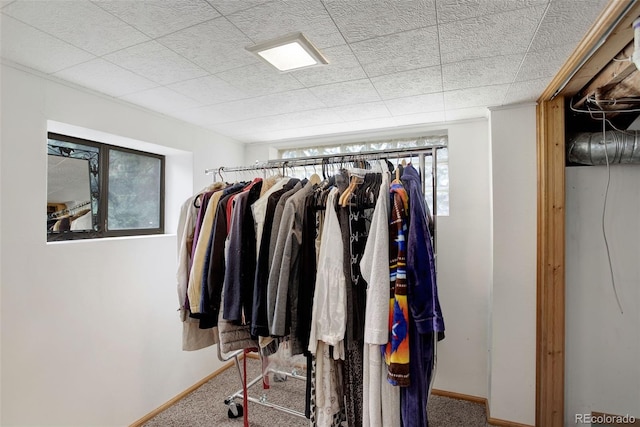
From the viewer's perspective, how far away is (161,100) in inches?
84.9

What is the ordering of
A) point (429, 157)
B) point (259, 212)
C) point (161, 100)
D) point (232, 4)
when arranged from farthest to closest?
point (429, 157) < point (161, 100) < point (259, 212) < point (232, 4)

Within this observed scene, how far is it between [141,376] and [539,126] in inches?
135

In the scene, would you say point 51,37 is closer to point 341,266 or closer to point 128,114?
point 128,114

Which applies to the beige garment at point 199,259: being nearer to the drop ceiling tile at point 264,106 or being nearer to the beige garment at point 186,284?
the beige garment at point 186,284

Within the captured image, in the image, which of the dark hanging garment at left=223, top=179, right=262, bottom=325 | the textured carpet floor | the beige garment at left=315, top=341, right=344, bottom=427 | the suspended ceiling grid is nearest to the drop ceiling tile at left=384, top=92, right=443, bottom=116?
the suspended ceiling grid

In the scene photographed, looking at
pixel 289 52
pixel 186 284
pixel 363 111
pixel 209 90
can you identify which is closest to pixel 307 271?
pixel 186 284

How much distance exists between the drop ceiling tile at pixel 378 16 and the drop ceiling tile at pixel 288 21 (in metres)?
0.05

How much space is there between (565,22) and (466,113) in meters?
1.22

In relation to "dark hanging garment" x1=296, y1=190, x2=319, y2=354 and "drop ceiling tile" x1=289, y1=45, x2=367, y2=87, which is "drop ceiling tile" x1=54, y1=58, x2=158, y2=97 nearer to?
"drop ceiling tile" x1=289, y1=45, x2=367, y2=87

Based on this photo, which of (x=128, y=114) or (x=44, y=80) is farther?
(x=128, y=114)

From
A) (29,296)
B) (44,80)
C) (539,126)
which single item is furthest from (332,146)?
(29,296)

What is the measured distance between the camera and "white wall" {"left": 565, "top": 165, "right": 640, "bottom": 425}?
207cm

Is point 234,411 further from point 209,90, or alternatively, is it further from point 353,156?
point 209,90

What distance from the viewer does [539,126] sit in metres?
2.16
